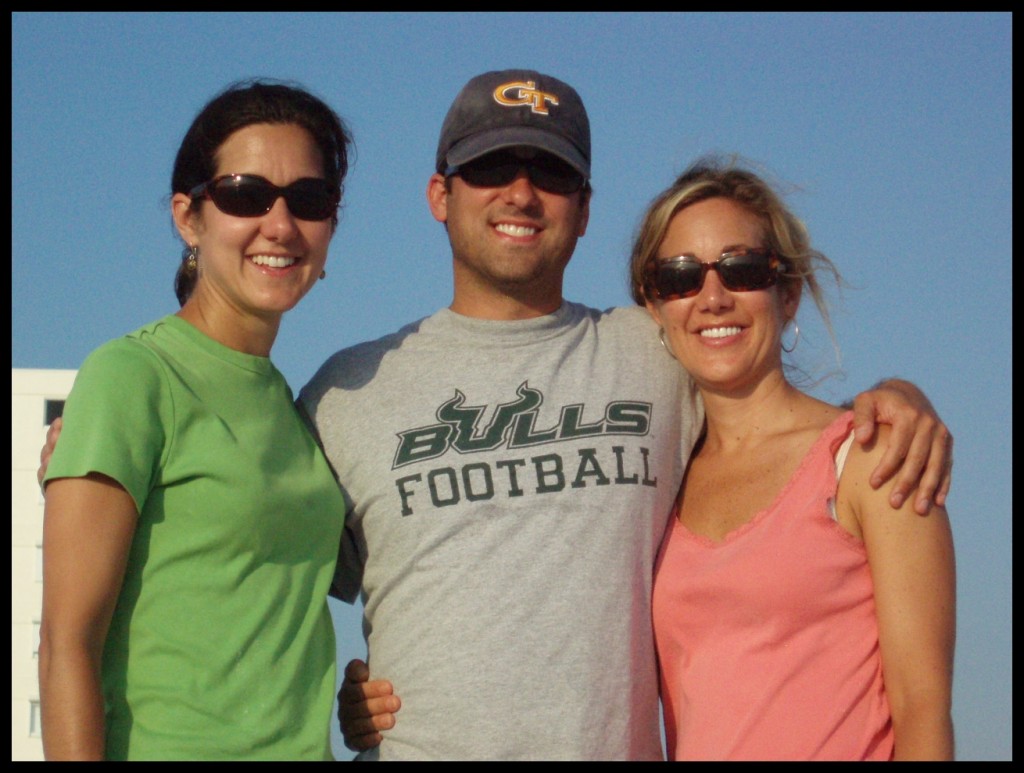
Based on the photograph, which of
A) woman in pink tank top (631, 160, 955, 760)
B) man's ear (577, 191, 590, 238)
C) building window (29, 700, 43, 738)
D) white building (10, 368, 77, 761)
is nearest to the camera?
woman in pink tank top (631, 160, 955, 760)

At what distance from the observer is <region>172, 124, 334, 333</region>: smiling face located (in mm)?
4867

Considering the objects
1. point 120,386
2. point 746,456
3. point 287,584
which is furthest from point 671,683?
point 120,386

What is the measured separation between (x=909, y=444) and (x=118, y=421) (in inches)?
103

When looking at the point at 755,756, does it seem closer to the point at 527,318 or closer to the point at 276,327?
the point at 527,318

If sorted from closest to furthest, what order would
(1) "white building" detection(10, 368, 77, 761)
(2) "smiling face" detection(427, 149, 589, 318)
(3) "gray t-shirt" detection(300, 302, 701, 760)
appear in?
(3) "gray t-shirt" detection(300, 302, 701, 760) → (2) "smiling face" detection(427, 149, 589, 318) → (1) "white building" detection(10, 368, 77, 761)

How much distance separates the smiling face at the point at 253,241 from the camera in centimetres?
487

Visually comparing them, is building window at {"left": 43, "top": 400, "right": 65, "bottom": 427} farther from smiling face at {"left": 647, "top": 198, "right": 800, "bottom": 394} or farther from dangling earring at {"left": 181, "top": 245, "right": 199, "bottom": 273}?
smiling face at {"left": 647, "top": 198, "right": 800, "bottom": 394}

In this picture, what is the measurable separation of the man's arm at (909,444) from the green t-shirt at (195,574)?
199cm

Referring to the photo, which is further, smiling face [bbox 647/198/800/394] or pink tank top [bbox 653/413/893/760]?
smiling face [bbox 647/198/800/394]

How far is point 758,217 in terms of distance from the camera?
533 cm

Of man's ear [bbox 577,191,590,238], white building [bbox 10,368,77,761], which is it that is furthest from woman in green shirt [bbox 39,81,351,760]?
white building [bbox 10,368,77,761]

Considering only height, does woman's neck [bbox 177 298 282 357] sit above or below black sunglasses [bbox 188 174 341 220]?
below

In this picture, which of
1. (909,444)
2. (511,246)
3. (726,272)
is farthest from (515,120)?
(909,444)

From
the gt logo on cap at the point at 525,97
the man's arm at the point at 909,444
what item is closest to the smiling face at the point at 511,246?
the gt logo on cap at the point at 525,97
